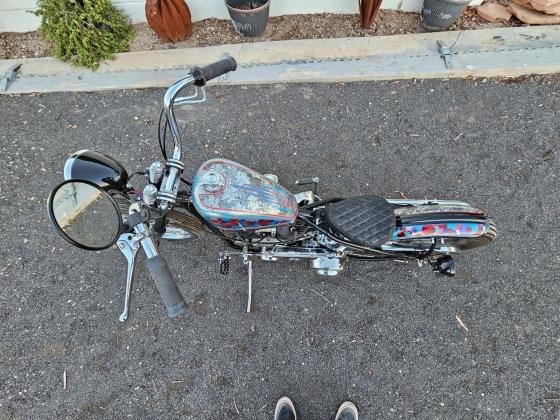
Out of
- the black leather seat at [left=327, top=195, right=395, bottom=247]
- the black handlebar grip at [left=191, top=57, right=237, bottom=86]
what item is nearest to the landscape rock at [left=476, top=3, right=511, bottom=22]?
the black leather seat at [left=327, top=195, right=395, bottom=247]

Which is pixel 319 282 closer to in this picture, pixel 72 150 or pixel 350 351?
pixel 350 351

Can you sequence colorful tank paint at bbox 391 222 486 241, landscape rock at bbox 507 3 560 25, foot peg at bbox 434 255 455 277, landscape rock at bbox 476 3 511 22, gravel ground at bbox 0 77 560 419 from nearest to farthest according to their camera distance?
colorful tank paint at bbox 391 222 486 241 < foot peg at bbox 434 255 455 277 < gravel ground at bbox 0 77 560 419 < landscape rock at bbox 507 3 560 25 < landscape rock at bbox 476 3 511 22

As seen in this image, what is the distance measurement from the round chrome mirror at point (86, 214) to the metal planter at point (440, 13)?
3442 millimetres

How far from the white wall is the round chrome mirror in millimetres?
3013

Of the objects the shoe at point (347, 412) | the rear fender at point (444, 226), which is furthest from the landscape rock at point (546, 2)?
the shoe at point (347, 412)

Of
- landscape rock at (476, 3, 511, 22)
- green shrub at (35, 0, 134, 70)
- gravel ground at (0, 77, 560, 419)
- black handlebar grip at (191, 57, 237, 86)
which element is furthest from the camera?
landscape rock at (476, 3, 511, 22)

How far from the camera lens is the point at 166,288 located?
1.50m

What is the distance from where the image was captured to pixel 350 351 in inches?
101

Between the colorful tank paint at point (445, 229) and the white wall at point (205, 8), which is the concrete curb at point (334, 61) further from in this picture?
the colorful tank paint at point (445, 229)

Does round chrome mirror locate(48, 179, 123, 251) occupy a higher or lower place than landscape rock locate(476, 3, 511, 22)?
lower

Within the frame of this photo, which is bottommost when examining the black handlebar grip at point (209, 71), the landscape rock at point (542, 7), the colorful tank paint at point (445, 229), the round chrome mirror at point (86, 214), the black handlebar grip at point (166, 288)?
the colorful tank paint at point (445, 229)

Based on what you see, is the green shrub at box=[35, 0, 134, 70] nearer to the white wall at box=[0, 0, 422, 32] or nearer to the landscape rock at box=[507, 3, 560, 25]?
the white wall at box=[0, 0, 422, 32]

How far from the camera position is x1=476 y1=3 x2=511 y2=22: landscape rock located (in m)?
3.74

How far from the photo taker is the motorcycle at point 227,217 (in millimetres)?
1614
